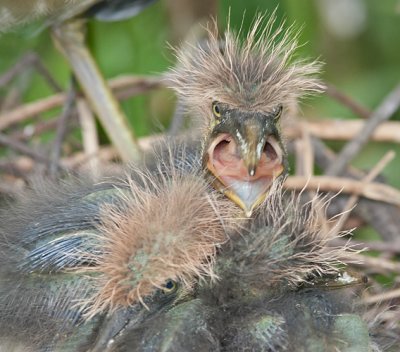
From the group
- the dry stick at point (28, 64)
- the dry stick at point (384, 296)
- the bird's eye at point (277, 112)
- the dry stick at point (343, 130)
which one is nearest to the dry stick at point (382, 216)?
the dry stick at point (343, 130)

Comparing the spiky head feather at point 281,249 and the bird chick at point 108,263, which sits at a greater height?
the bird chick at point 108,263

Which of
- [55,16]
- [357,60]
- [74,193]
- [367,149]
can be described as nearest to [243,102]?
[74,193]

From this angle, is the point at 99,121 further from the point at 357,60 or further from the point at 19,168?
the point at 357,60

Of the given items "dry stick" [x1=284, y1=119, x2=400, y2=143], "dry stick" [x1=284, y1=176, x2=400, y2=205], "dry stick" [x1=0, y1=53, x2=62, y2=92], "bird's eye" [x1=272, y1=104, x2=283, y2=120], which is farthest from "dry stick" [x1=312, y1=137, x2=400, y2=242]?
"dry stick" [x1=0, y1=53, x2=62, y2=92]

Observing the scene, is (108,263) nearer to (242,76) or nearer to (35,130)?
(242,76)

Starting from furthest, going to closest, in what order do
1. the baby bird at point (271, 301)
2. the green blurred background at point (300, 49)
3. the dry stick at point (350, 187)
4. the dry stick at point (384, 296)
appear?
the green blurred background at point (300, 49), the dry stick at point (350, 187), the dry stick at point (384, 296), the baby bird at point (271, 301)

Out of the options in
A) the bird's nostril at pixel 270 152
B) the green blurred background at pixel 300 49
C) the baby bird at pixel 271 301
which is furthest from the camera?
the green blurred background at pixel 300 49

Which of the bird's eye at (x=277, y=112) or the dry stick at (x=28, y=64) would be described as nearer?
the bird's eye at (x=277, y=112)

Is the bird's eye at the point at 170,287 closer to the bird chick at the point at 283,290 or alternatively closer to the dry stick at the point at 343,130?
the bird chick at the point at 283,290

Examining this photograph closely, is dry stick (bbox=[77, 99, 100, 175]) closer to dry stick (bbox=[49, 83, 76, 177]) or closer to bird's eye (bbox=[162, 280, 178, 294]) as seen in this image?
dry stick (bbox=[49, 83, 76, 177])
